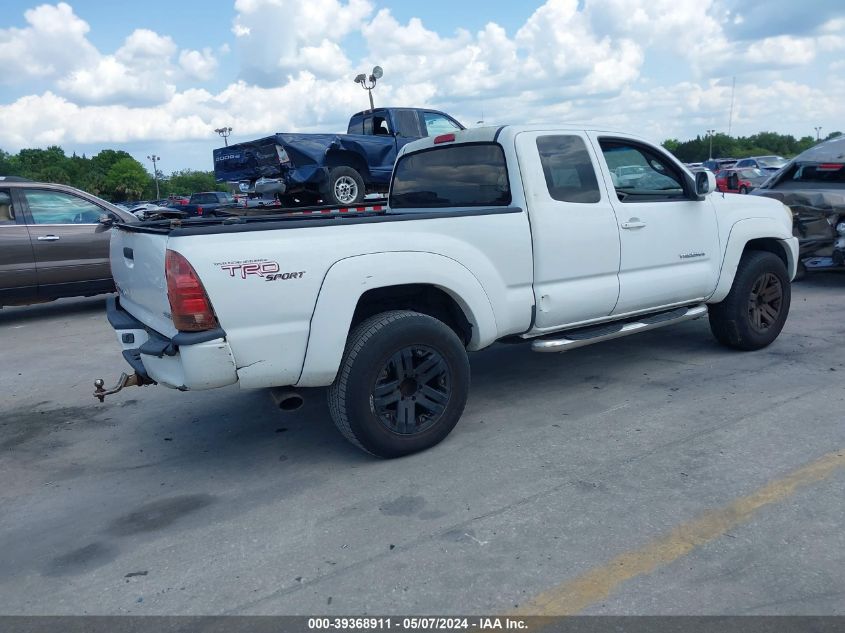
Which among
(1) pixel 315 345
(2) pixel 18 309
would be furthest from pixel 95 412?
(2) pixel 18 309

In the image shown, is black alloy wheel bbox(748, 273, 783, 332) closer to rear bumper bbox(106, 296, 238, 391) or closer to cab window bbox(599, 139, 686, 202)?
cab window bbox(599, 139, 686, 202)

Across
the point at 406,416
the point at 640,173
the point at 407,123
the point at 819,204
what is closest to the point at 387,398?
the point at 406,416

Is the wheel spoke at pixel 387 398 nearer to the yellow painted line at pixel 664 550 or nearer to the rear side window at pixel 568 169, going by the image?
the yellow painted line at pixel 664 550

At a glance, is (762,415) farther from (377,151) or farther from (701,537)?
(377,151)

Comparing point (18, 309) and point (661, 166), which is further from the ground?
point (661, 166)

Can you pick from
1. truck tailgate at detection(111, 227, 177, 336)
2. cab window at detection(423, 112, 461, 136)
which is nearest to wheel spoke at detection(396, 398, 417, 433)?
truck tailgate at detection(111, 227, 177, 336)

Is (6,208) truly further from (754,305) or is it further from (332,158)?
(754,305)

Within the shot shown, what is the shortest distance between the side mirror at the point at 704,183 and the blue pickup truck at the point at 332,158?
21.7 feet

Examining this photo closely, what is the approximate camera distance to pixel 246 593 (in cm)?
292

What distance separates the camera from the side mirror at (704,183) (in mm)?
5477

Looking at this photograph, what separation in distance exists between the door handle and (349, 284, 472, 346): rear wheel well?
1.44 meters

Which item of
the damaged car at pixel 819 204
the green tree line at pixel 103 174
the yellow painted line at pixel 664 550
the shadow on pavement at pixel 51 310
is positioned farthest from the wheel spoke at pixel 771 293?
the green tree line at pixel 103 174

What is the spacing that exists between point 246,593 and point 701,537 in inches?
77.6

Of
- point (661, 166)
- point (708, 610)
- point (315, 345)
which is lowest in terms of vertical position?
point (708, 610)
